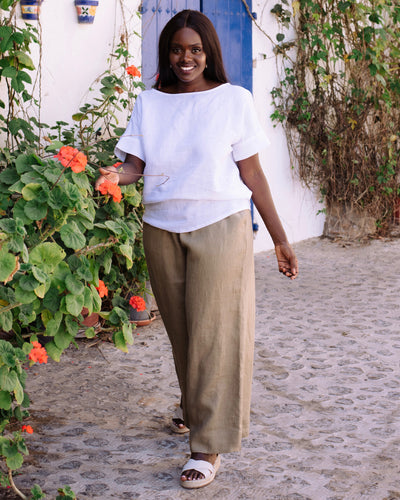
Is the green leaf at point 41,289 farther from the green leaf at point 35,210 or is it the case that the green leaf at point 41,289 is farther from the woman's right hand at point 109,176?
the woman's right hand at point 109,176

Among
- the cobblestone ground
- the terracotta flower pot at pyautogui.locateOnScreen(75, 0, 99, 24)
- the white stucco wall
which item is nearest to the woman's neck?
the cobblestone ground

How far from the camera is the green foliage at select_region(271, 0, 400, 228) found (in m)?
6.51

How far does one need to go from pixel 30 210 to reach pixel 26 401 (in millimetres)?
695

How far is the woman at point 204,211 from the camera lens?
2.30 m

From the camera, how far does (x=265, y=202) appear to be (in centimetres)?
239

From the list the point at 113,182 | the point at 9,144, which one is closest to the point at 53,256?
the point at 113,182

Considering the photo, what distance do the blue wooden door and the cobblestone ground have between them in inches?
84.4

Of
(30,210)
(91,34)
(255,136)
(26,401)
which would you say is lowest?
(26,401)

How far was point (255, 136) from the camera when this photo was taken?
2.32m

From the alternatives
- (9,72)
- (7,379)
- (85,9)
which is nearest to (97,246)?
(7,379)

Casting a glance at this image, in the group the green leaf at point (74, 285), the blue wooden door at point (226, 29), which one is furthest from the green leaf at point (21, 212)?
the blue wooden door at point (226, 29)

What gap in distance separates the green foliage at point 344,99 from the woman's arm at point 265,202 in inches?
162

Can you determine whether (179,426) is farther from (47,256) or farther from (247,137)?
(247,137)

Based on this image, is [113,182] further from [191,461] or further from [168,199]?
[191,461]
